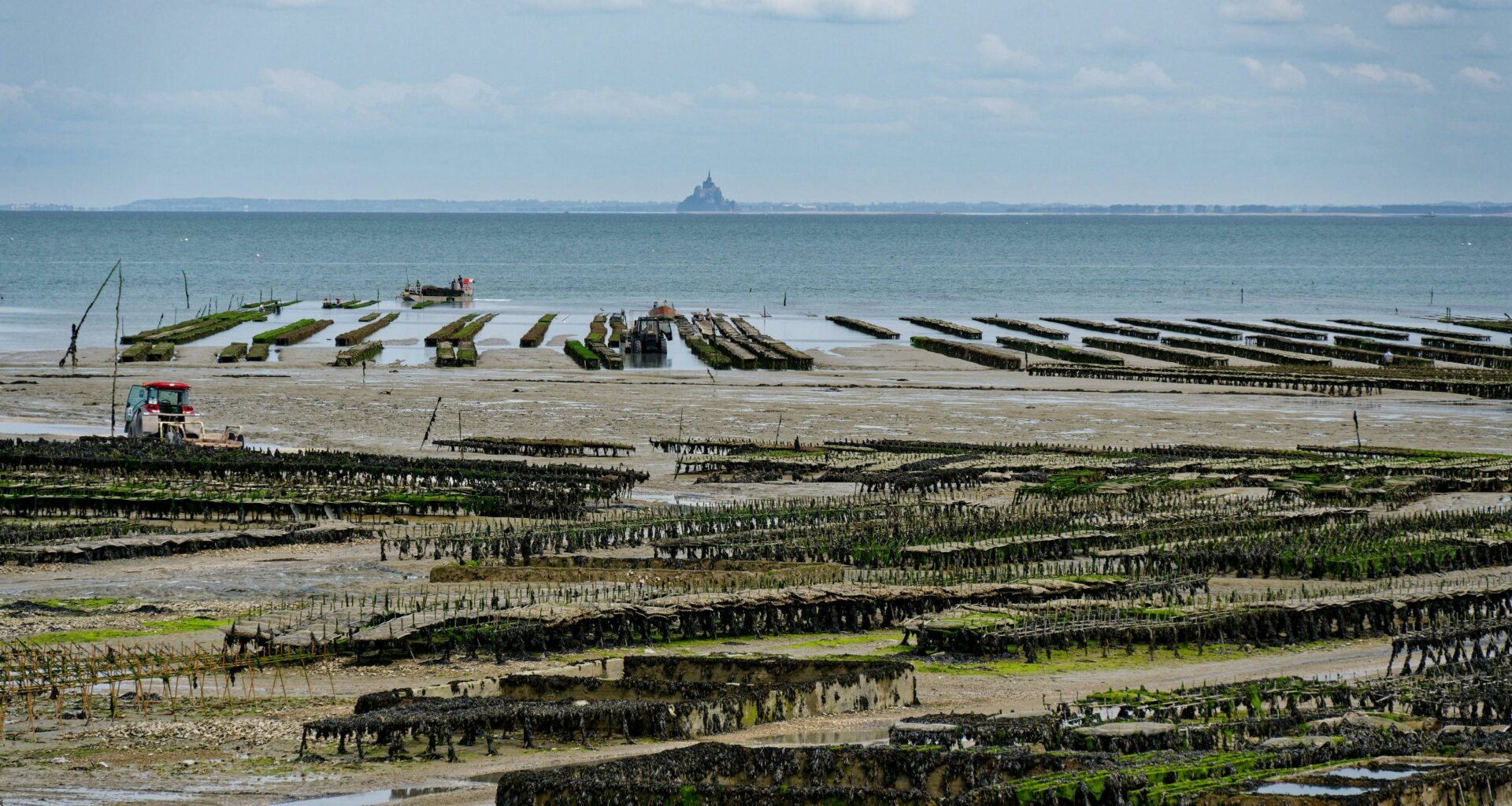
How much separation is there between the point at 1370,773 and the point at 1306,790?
4.05 ft

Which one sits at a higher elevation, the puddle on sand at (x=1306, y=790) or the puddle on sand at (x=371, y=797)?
the puddle on sand at (x=1306, y=790)

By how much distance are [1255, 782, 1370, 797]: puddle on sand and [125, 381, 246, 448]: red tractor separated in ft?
121

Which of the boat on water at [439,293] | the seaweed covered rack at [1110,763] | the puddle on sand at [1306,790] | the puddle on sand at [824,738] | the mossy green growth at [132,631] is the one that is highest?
the boat on water at [439,293]

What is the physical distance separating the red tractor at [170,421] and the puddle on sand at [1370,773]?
121ft

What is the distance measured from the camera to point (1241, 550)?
35062mm

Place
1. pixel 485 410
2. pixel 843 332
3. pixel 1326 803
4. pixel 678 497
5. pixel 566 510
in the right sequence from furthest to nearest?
1. pixel 843 332
2. pixel 485 410
3. pixel 678 497
4. pixel 566 510
5. pixel 1326 803

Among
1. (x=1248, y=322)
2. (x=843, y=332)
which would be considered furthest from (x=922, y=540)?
(x=1248, y=322)

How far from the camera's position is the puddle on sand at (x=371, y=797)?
1834 cm

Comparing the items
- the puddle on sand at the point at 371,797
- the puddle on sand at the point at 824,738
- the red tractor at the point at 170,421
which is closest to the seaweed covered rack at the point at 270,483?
the red tractor at the point at 170,421

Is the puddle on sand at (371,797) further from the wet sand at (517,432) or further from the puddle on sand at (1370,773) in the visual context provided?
the puddle on sand at (1370,773)

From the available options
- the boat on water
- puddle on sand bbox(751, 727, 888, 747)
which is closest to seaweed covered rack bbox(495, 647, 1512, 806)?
puddle on sand bbox(751, 727, 888, 747)

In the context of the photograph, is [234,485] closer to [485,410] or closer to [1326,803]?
[485,410]

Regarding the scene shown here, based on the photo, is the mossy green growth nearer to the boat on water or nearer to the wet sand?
the wet sand

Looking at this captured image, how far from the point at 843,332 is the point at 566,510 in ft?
225
